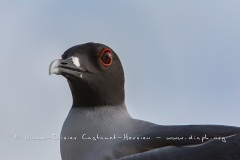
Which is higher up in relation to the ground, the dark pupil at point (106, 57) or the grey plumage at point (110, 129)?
the dark pupil at point (106, 57)

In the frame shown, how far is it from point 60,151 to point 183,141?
4.80 ft

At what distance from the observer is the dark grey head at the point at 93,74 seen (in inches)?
331

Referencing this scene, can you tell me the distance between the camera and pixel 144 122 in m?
8.27

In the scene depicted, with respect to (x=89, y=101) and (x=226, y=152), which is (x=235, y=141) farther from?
(x=89, y=101)

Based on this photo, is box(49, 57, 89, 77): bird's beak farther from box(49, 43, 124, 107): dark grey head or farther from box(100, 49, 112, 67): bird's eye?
box(100, 49, 112, 67): bird's eye

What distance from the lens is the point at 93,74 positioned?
8.59 metres

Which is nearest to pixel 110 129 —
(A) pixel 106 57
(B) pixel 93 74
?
(B) pixel 93 74

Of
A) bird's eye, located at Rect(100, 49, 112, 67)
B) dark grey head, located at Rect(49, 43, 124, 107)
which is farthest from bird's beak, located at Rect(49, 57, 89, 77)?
bird's eye, located at Rect(100, 49, 112, 67)

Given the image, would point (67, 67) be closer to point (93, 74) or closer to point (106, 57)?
point (93, 74)

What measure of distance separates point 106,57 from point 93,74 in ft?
0.79

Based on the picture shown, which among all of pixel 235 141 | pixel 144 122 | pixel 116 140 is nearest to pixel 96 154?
pixel 116 140

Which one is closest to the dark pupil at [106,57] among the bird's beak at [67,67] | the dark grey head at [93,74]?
the dark grey head at [93,74]

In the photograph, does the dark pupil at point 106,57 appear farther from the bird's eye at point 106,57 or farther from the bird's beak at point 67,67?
the bird's beak at point 67,67

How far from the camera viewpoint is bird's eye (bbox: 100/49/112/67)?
28.2 ft
